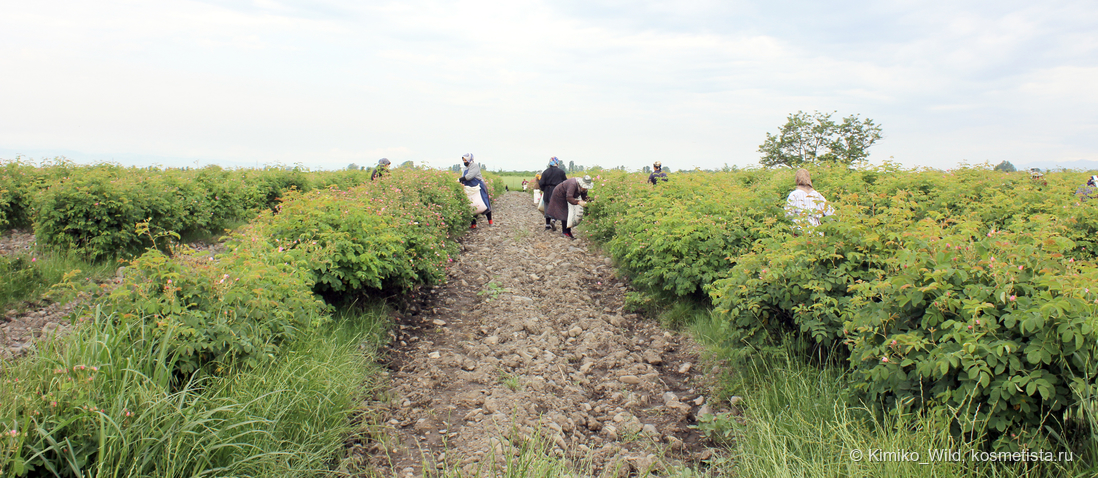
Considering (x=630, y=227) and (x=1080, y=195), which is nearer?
(x=1080, y=195)

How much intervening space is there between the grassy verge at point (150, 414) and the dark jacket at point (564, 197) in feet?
30.1

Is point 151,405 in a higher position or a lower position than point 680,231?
lower

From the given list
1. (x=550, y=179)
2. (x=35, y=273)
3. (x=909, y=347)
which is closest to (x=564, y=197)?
(x=550, y=179)

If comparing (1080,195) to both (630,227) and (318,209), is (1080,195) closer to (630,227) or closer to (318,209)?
(630,227)

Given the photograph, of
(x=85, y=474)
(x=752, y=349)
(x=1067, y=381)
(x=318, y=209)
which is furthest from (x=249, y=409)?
(x=1067, y=381)

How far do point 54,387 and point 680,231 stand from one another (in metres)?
5.56

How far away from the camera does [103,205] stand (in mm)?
8797

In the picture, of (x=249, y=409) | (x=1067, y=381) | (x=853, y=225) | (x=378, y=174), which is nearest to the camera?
(x=1067, y=381)

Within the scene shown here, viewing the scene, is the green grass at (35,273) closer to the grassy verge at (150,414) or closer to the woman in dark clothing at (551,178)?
the grassy verge at (150,414)

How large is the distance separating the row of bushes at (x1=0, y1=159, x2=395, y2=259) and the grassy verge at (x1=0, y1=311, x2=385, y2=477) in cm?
472

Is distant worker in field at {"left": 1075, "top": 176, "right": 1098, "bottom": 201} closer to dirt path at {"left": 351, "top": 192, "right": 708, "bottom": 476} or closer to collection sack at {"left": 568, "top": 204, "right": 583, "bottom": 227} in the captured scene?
dirt path at {"left": 351, "top": 192, "right": 708, "bottom": 476}

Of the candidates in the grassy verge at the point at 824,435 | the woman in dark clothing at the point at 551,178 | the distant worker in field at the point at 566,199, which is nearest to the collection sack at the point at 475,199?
the woman in dark clothing at the point at 551,178

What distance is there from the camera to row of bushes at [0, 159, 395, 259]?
8.54 meters

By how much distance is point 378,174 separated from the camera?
A: 14.1 m
